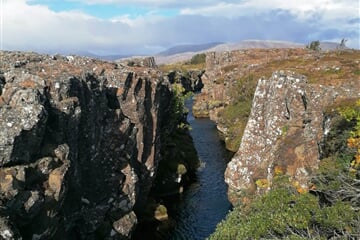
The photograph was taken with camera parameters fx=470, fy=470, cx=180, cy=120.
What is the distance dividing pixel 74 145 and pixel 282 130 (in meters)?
21.4

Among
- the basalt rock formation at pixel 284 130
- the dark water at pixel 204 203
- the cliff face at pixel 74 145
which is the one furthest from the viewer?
the dark water at pixel 204 203

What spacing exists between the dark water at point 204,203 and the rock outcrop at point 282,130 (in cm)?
582

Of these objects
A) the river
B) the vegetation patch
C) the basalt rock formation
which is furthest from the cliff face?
the vegetation patch

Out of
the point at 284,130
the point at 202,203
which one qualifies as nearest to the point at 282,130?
the point at 284,130

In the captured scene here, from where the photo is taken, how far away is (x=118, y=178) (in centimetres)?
5269

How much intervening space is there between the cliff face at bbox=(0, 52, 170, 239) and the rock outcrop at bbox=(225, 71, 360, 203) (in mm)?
12723

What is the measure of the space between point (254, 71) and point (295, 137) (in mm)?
69578

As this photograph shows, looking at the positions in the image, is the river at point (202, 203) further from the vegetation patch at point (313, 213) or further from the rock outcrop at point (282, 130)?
the vegetation patch at point (313, 213)

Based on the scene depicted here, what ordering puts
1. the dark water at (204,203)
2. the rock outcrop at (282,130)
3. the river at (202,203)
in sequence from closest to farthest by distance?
the rock outcrop at (282,130) < the river at (202,203) < the dark water at (204,203)

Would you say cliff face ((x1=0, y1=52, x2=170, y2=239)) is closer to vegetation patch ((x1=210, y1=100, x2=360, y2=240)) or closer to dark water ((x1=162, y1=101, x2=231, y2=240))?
dark water ((x1=162, y1=101, x2=231, y2=240))

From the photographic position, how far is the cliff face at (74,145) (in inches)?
1441

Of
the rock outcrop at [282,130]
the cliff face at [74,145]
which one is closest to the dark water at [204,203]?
the rock outcrop at [282,130]

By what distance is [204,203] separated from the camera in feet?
219

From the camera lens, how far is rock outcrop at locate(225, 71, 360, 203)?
44.6 meters
